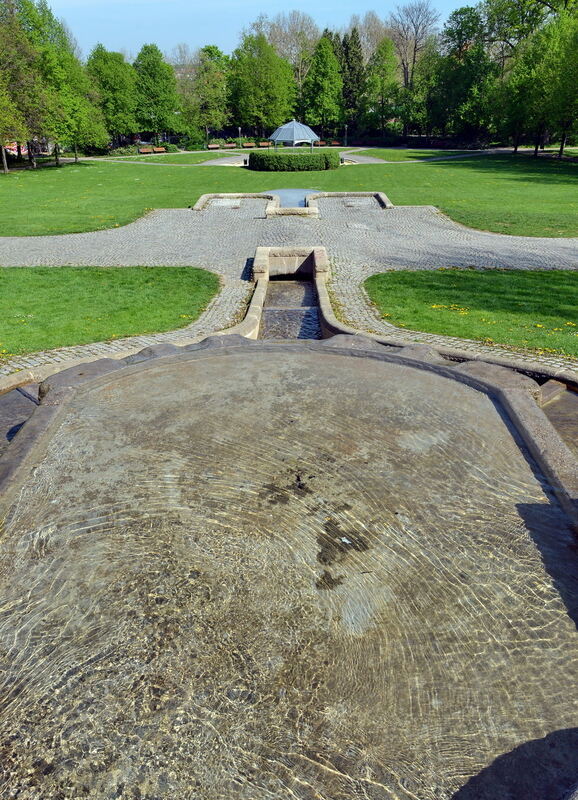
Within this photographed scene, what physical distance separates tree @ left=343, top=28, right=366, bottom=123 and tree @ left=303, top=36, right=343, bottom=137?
1637mm

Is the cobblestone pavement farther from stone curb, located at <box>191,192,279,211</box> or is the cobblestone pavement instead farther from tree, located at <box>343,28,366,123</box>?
tree, located at <box>343,28,366,123</box>

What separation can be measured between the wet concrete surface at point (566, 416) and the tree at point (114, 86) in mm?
51268

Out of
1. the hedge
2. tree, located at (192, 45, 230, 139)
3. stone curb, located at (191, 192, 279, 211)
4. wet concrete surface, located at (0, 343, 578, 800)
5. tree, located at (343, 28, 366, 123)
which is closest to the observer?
wet concrete surface, located at (0, 343, 578, 800)

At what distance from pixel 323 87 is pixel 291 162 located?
28.2 metres

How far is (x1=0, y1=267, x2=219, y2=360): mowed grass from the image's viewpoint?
386 inches

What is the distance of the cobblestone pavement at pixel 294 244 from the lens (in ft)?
36.9

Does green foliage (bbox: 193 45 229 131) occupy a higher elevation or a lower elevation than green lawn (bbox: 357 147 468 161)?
higher

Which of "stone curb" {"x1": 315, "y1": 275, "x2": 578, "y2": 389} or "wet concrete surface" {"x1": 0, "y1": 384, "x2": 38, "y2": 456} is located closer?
"wet concrete surface" {"x1": 0, "y1": 384, "x2": 38, "y2": 456}

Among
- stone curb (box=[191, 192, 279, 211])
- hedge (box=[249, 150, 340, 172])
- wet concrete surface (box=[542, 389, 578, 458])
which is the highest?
wet concrete surface (box=[542, 389, 578, 458])

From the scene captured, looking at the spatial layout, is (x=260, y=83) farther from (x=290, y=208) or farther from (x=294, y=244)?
(x=294, y=244)

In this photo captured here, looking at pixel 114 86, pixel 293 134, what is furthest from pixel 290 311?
pixel 114 86

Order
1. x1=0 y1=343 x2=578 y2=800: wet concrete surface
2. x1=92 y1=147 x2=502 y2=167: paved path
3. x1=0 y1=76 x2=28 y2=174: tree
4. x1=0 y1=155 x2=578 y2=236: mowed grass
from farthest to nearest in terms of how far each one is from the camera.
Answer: x1=92 y1=147 x2=502 y2=167: paved path < x1=0 y1=76 x2=28 y2=174: tree < x1=0 y1=155 x2=578 y2=236: mowed grass < x1=0 y1=343 x2=578 y2=800: wet concrete surface

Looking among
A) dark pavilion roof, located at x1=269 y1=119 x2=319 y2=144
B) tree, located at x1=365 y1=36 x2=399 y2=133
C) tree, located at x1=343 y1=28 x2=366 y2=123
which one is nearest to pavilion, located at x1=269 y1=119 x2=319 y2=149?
dark pavilion roof, located at x1=269 y1=119 x2=319 y2=144

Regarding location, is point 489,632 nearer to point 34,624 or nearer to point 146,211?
point 34,624
